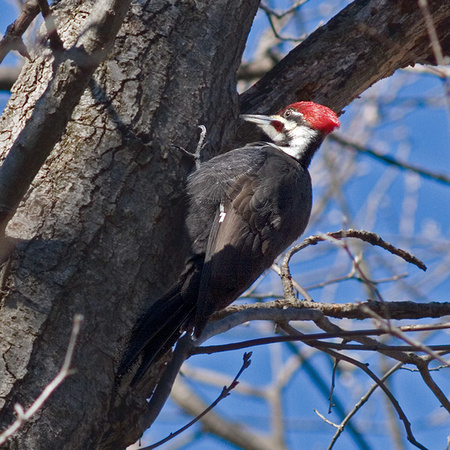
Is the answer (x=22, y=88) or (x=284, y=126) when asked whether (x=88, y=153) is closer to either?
(x=22, y=88)

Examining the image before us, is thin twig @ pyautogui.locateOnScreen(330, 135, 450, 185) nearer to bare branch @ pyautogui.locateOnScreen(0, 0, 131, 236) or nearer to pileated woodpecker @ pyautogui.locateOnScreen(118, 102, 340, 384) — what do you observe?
pileated woodpecker @ pyautogui.locateOnScreen(118, 102, 340, 384)

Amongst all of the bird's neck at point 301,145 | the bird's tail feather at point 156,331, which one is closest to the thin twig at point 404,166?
the bird's neck at point 301,145

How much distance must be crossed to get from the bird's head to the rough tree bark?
11 cm

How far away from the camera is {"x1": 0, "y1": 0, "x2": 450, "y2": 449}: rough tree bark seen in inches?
80.8

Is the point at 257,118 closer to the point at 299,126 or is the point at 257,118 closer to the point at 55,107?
the point at 299,126

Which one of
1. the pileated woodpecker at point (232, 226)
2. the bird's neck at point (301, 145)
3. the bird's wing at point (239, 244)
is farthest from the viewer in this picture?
the bird's neck at point (301, 145)

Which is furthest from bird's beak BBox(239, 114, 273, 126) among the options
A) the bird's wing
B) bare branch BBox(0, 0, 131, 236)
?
bare branch BBox(0, 0, 131, 236)

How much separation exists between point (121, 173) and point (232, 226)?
70 cm

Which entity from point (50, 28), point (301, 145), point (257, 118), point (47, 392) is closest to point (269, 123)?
point (257, 118)

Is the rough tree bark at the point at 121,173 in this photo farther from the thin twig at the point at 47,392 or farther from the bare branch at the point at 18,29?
the bare branch at the point at 18,29

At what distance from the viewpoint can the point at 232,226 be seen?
115 inches

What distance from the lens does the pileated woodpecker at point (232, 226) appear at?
96.2 inches

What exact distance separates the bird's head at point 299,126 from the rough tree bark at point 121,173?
11 cm

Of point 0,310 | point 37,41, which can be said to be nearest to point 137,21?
point 37,41
